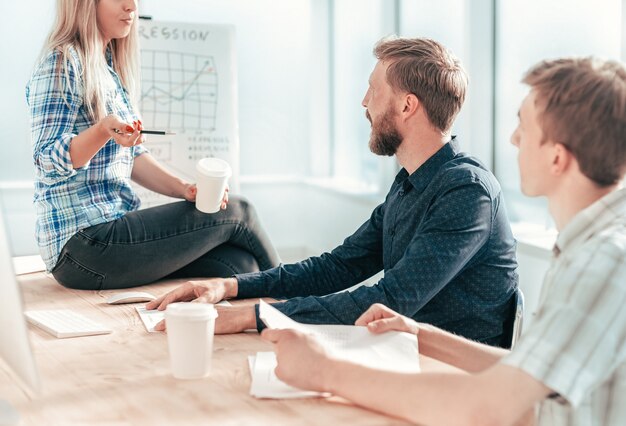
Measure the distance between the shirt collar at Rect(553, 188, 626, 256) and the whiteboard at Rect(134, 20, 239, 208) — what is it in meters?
3.27

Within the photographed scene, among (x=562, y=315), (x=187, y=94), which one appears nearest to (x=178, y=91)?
(x=187, y=94)

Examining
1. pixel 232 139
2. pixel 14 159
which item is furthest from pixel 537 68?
pixel 14 159

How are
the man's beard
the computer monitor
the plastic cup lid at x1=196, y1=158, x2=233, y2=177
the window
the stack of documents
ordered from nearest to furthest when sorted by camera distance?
1. the computer monitor
2. the stack of documents
3. the man's beard
4. the plastic cup lid at x1=196, y1=158, x2=233, y2=177
5. the window

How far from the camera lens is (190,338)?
4.31 feet

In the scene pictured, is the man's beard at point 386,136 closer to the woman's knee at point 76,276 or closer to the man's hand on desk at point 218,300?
the man's hand on desk at point 218,300

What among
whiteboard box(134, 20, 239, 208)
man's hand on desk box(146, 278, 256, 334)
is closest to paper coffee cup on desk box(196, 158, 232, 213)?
man's hand on desk box(146, 278, 256, 334)

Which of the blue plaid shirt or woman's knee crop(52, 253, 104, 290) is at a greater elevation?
the blue plaid shirt

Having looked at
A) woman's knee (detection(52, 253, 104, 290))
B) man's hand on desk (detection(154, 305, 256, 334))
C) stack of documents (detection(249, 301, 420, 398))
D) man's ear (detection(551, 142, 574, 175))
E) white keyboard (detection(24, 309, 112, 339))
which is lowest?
woman's knee (detection(52, 253, 104, 290))

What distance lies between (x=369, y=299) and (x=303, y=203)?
3745 millimetres

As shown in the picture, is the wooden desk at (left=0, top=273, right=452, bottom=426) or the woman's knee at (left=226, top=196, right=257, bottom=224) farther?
the woman's knee at (left=226, top=196, right=257, bottom=224)

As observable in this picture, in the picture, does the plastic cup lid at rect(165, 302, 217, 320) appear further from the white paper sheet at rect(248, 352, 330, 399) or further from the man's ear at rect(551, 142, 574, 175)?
the man's ear at rect(551, 142, 574, 175)

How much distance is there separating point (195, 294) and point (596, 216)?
106 centimetres

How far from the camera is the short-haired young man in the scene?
3.40 ft

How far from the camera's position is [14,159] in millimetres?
4695
